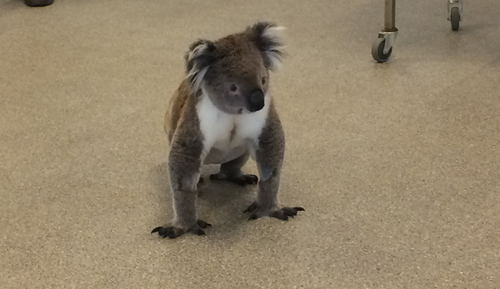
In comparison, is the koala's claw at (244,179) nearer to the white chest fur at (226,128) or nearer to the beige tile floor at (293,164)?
the beige tile floor at (293,164)

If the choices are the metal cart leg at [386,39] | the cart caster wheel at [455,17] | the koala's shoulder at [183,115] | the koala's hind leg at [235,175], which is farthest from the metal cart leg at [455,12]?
the koala's shoulder at [183,115]

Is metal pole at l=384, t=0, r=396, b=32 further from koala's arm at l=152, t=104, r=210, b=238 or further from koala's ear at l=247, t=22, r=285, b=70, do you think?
koala's arm at l=152, t=104, r=210, b=238

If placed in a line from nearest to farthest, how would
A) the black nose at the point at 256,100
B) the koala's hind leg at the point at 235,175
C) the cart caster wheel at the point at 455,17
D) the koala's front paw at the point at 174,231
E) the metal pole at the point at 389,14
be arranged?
the black nose at the point at 256,100, the koala's front paw at the point at 174,231, the koala's hind leg at the point at 235,175, the metal pole at the point at 389,14, the cart caster wheel at the point at 455,17

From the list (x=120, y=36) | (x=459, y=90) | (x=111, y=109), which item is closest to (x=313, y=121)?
(x=459, y=90)

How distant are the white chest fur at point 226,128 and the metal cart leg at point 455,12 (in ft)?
4.05

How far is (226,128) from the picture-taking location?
3.55ft

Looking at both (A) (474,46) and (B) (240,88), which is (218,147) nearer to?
(B) (240,88)

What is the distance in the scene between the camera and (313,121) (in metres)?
1.57

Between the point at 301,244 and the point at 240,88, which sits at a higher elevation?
the point at 240,88

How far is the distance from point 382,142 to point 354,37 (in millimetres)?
791

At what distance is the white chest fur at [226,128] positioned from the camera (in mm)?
1074

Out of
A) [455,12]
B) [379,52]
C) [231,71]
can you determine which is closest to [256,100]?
[231,71]

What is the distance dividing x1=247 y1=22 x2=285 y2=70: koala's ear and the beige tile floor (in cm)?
30

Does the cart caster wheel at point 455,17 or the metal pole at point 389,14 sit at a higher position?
the metal pole at point 389,14
